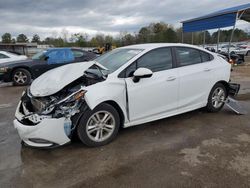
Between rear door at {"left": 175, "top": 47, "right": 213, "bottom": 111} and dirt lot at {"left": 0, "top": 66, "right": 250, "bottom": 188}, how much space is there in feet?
1.59

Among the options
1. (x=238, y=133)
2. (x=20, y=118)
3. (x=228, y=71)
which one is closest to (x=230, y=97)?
(x=228, y=71)

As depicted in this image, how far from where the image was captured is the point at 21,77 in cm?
936

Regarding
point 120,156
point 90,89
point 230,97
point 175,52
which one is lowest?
point 120,156

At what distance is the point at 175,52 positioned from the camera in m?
4.40

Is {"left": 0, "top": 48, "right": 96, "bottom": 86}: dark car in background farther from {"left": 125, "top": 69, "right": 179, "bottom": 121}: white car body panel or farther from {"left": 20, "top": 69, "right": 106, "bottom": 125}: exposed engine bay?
{"left": 125, "top": 69, "right": 179, "bottom": 121}: white car body panel

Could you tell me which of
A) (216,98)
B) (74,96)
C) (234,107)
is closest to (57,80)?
(74,96)

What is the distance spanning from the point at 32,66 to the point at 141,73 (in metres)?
7.03

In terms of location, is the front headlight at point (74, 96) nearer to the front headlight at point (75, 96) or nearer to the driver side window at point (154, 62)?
the front headlight at point (75, 96)

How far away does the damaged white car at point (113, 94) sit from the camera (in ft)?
10.7

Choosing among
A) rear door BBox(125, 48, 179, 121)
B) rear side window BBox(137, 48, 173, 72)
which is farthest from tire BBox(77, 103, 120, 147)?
rear side window BBox(137, 48, 173, 72)

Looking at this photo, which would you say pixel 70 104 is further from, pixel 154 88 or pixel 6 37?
pixel 6 37

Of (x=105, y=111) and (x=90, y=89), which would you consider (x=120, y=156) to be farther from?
A: (x=90, y=89)

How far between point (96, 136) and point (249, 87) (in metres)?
6.62

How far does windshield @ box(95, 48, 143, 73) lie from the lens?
3.99 metres
